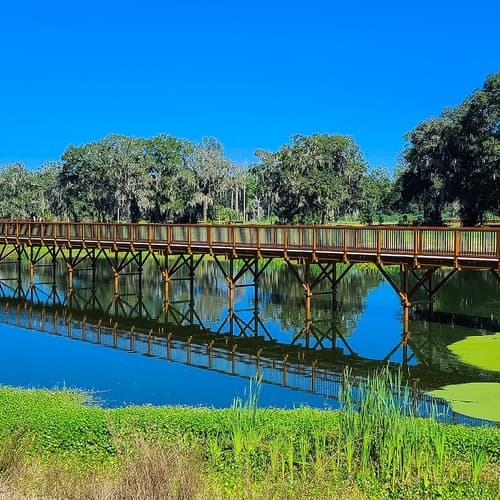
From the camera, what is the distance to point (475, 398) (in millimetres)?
15727

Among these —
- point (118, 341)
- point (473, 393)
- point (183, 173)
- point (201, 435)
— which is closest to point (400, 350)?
point (473, 393)

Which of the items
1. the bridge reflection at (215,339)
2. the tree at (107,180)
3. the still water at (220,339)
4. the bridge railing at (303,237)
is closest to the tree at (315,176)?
the tree at (107,180)

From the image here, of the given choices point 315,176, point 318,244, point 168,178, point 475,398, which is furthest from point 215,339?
point 168,178

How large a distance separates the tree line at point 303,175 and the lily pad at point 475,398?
111 feet

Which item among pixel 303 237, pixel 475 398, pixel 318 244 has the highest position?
pixel 303 237

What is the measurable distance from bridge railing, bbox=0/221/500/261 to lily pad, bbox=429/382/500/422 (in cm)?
657

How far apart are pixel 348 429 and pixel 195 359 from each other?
11.2 meters

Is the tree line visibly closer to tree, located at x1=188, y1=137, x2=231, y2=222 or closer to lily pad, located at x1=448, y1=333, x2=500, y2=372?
tree, located at x1=188, y1=137, x2=231, y2=222

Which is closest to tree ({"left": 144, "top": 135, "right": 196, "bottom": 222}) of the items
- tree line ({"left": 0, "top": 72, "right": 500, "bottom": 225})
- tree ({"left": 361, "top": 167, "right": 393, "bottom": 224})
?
tree line ({"left": 0, "top": 72, "right": 500, "bottom": 225})

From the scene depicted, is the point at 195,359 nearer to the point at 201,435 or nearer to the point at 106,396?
the point at 106,396

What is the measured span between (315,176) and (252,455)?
54.1 meters

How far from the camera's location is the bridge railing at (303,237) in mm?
22750

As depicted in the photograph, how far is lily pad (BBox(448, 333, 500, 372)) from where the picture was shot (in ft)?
63.6

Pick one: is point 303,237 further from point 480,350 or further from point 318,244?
point 480,350
